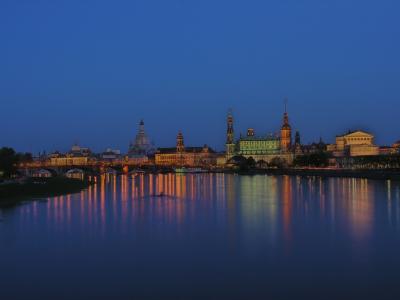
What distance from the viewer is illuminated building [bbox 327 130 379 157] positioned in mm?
137500

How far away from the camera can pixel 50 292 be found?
13.0 meters

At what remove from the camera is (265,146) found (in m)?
172

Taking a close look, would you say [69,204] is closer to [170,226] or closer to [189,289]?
[170,226]

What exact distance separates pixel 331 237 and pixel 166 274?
8001mm

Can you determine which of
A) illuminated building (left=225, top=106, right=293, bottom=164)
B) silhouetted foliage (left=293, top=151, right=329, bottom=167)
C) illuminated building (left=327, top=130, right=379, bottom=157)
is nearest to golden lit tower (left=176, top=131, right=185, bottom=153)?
illuminated building (left=225, top=106, right=293, bottom=164)

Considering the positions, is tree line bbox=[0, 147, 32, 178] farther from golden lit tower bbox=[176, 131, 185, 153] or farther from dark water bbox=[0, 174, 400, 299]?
golden lit tower bbox=[176, 131, 185, 153]

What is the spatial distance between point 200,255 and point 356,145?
128352 mm

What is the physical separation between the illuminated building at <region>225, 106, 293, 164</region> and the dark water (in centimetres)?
13483

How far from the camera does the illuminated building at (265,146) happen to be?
542 feet

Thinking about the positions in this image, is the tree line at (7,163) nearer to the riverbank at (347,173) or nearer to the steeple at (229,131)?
the riverbank at (347,173)

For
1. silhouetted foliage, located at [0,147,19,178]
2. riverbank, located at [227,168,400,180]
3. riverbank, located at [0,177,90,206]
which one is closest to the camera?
riverbank, located at [0,177,90,206]

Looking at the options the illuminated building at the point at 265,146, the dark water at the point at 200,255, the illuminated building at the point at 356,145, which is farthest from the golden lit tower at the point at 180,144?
the dark water at the point at 200,255

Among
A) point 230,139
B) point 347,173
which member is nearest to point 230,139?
point 230,139

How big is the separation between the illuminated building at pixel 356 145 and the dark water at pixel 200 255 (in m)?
111
